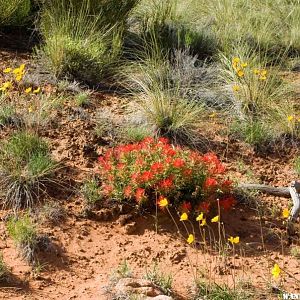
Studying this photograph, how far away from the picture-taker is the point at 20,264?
470 cm

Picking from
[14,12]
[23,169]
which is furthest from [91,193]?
[14,12]

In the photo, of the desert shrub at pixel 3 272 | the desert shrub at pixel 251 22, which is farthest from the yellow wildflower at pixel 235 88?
the desert shrub at pixel 3 272

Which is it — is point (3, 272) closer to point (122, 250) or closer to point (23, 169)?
point (122, 250)

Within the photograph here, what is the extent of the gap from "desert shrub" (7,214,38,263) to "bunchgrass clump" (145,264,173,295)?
2.87ft

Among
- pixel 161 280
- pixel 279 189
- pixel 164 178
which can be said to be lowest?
pixel 161 280

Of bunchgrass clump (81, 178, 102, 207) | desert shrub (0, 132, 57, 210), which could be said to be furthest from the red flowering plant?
desert shrub (0, 132, 57, 210)

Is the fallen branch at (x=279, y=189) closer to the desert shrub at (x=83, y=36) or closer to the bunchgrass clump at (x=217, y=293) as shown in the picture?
the bunchgrass clump at (x=217, y=293)

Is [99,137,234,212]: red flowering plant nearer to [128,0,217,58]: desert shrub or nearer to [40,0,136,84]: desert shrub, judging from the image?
[40,0,136,84]: desert shrub

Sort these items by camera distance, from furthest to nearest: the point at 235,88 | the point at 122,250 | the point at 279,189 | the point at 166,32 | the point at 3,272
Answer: the point at 166,32 → the point at 235,88 → the point at 279,189 → the point at 122,250 → the point at 3,272

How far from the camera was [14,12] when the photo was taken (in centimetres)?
797

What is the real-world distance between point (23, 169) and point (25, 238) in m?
0.88

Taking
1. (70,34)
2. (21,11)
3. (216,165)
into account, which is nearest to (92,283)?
Answer: (216,165)

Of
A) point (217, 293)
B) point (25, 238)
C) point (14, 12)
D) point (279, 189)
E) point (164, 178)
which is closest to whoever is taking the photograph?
point (217, 293)

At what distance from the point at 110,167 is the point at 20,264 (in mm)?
1174
